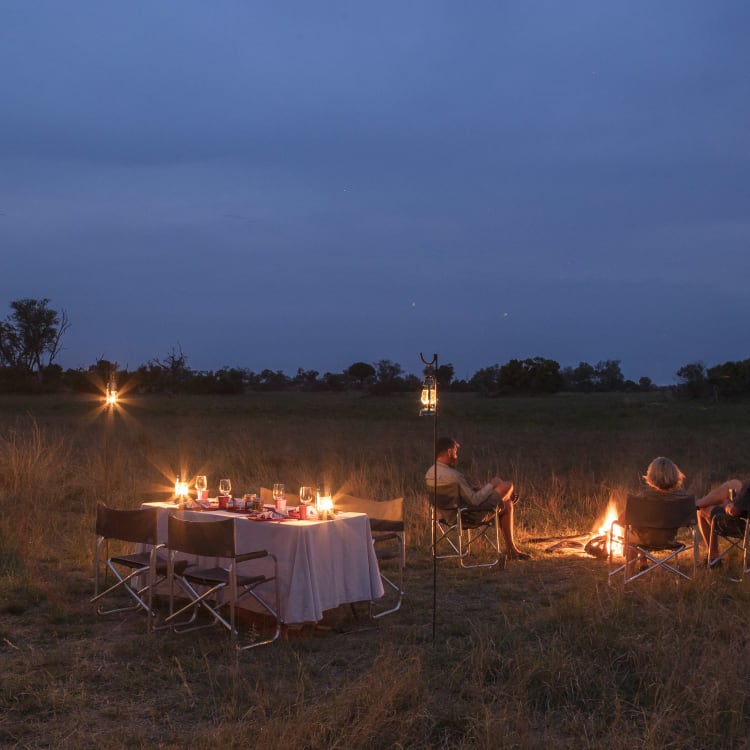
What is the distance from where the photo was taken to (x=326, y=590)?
459 cm

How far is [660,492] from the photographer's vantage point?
5.81 metres

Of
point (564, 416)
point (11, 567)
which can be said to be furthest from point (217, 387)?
point (11, 567)

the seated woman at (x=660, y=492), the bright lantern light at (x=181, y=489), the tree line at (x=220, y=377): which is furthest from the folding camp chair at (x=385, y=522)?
the tree line at (x=220, y=377)

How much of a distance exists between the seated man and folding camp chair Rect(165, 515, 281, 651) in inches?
76.4

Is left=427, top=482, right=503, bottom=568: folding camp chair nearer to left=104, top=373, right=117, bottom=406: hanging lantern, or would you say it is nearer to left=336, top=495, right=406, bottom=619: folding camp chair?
left=336, top=495, right=406, bottom=619: folding camp chair

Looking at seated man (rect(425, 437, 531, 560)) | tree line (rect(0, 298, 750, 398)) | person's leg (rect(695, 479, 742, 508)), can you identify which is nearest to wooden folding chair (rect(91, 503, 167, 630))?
seated man (rect(425, 437, 531, 560))

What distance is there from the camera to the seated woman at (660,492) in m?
5.66

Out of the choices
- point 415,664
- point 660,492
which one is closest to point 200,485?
point 415,664

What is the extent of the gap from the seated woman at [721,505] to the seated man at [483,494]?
127 centimetres

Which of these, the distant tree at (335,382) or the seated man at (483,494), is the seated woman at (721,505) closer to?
the seated man at (483,494)

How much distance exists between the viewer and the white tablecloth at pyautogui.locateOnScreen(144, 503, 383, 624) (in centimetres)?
443

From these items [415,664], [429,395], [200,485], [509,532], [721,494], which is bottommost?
[415,664]

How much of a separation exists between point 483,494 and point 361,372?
4728cm

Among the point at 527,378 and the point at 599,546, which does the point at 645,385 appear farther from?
the point at 599,546
